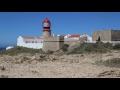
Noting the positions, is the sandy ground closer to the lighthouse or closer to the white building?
the lighthouse

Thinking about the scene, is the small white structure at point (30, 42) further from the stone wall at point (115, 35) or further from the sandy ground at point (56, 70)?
the sandy ground at point (56, 70)

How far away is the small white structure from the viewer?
105 ft

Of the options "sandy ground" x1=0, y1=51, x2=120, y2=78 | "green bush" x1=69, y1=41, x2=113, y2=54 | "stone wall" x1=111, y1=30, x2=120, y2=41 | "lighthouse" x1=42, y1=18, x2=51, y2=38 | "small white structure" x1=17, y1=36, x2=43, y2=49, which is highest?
"lighthouse" x1=42, y1=18, x2=51, y2=38

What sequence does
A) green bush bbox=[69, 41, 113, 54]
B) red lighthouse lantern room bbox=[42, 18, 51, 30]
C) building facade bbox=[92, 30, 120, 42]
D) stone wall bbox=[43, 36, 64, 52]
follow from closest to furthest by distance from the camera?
green bush bbox=[69, 41, 113, 54] → building facade bbox=[92, 30, 120, 42] → stone wall bbox=[43, 36, 64, 52] → red lighthouse lantern room bbox=[42, 18, 51, 30]

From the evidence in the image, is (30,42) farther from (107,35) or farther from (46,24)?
(107,35)

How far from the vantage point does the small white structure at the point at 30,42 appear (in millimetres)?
32125

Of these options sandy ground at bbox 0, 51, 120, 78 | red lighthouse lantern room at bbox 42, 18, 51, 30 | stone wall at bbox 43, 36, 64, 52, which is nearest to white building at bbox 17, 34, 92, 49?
stone wall at bbox 43, 36, 64, 52

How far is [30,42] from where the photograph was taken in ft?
110
